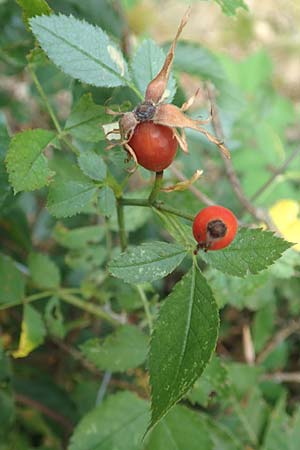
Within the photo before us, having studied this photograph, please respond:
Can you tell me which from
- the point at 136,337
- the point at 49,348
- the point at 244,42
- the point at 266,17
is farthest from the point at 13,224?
the point at 266,17

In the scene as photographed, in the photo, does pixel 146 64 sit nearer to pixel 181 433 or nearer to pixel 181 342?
pixel 181 342

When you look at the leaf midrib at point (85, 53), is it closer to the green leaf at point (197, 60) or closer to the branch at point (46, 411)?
the green leaf at point (197, 60)

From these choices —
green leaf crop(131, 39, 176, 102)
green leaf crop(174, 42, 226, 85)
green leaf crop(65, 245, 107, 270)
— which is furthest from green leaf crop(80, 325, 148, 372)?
green leaf crop(174, 42, 226, 85)

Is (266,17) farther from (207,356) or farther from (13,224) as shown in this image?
(207,356)

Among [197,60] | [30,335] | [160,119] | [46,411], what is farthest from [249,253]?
[46,411]

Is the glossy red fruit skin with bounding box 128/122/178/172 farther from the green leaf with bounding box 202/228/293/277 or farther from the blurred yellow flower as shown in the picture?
the blurred yellow flower

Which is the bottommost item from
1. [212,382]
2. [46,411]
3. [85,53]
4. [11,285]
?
[46,411]

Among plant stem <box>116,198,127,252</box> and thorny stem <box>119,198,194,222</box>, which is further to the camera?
plant stem <box>116,198,127,252</box>
